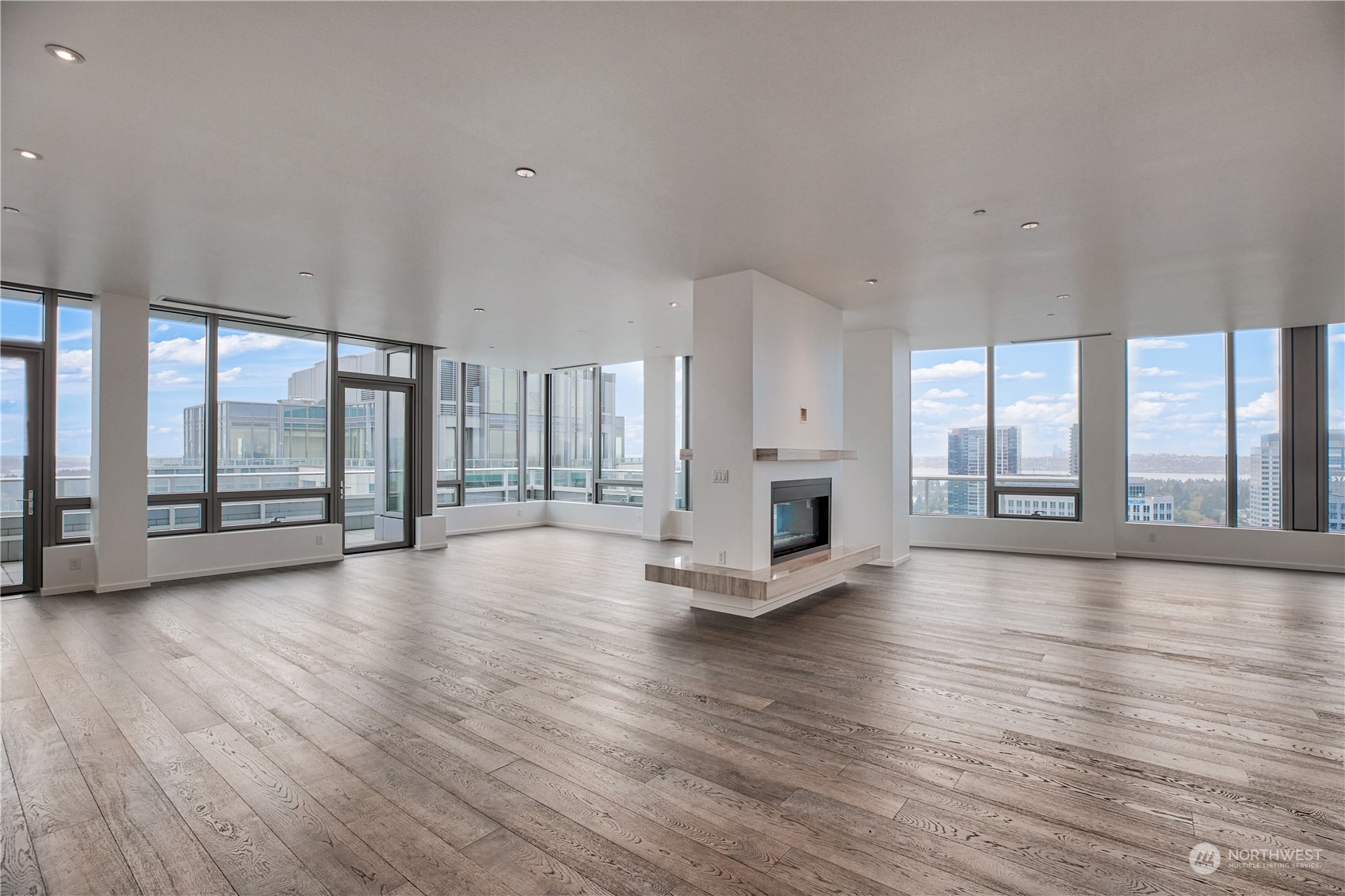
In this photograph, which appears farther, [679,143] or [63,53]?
[679,143]

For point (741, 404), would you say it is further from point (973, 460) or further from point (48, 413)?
point (48, 413)

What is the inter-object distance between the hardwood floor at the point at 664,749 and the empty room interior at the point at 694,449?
3 centimetres

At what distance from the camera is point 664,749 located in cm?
286

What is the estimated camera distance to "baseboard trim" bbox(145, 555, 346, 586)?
6.52 m

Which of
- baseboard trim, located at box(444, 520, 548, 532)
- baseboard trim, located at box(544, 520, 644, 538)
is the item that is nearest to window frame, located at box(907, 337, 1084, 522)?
baseboard trim, located at box(544, 520, 644, 538)

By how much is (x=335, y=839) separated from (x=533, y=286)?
4.49 m

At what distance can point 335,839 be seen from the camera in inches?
86.1

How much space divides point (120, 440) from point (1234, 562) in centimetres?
1210

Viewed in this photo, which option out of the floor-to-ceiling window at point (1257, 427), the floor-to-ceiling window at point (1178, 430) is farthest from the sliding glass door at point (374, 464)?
the floor-to-ceiling window at point (1257, 427)

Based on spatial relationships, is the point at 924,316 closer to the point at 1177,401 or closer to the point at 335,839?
the point at 1177,401

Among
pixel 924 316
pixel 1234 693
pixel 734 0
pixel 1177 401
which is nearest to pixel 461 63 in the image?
pixel 734 0

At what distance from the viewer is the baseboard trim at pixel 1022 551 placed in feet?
26.7

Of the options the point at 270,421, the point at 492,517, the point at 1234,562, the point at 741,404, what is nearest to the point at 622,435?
the point at 492,517

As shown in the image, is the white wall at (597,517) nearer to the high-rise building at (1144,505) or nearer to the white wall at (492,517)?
the white wall at (492,517)
